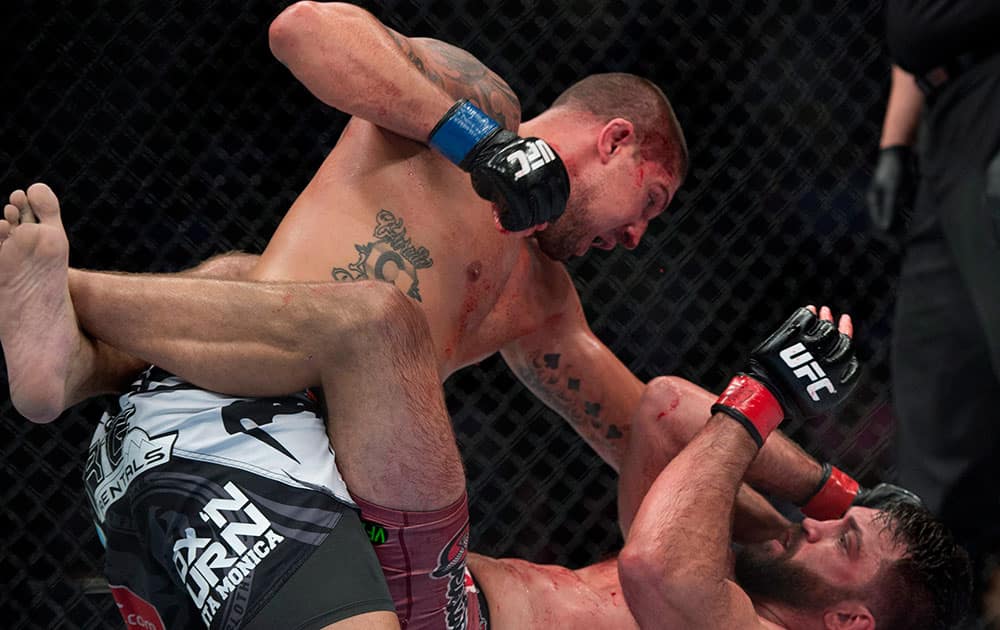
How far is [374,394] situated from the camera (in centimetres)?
139

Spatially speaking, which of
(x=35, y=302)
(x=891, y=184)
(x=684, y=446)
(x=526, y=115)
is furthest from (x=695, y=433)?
(x=35, y=302)

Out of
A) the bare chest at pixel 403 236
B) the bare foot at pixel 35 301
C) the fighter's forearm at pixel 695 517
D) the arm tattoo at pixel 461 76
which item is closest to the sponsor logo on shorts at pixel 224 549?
the bare foot at pixel 35 301

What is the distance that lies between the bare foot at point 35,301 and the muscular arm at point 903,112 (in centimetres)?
97

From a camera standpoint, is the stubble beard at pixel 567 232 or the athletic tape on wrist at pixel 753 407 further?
the stubble beard at pixel 567 232

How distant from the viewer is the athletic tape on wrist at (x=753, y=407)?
1695 millimetres

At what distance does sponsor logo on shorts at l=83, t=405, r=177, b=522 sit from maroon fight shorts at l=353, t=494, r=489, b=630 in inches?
10.2

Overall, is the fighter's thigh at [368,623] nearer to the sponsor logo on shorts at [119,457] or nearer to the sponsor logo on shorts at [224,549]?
the sponsor logo on shorts at [224,549]

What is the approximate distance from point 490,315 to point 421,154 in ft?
1.20

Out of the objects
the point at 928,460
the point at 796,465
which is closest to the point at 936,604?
the point at 796,465

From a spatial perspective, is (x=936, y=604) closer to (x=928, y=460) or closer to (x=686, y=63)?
(x=928, y=460)

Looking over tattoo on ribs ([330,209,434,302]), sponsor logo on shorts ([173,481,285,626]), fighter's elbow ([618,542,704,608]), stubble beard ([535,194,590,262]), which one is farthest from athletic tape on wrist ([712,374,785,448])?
sponsor logo on shorts ([173,481,285,626])

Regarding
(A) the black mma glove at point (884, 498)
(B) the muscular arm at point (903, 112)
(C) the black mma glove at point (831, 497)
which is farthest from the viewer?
(C) the black mma glove at point (831, 497)

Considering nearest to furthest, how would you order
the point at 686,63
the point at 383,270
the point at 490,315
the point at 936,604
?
the point at 383,270
the point at 936,604
the point at 490,315
the point at 686,63

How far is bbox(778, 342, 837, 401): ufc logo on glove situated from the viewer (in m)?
1.68
